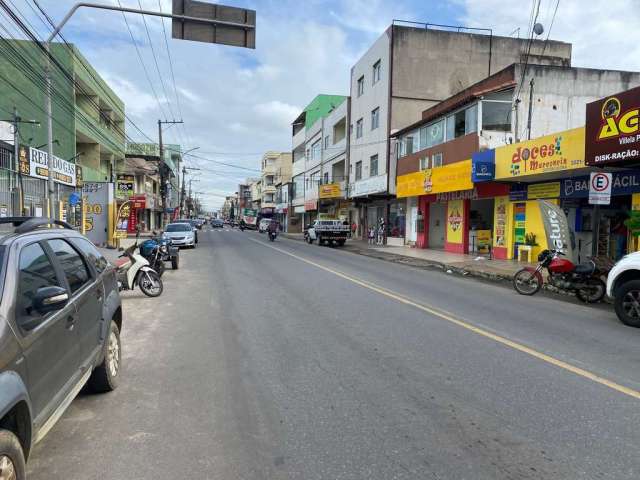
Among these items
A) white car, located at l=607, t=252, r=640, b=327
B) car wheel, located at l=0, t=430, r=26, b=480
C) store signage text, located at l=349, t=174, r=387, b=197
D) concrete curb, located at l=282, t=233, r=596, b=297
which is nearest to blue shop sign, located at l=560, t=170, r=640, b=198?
concrete curb, located at l=282, t=233, r=596, b=297

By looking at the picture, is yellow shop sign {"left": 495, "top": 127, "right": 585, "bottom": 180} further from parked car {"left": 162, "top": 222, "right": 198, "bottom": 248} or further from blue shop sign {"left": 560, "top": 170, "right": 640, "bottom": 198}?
parked car {"left": 162, "top": 222, "right": 198, "bottom": 248}

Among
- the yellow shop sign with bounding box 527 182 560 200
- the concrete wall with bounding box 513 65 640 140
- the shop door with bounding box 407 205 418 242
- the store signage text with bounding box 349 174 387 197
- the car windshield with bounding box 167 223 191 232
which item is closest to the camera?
the yellow shop sign with bounding box 527 182 560 200

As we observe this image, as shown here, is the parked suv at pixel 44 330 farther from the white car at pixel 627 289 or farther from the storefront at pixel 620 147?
the storefront at pixel 620 147

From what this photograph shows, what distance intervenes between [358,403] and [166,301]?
273 inches

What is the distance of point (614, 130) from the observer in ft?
42.2

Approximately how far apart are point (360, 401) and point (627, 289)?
626cm

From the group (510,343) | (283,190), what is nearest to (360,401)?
(510,343)

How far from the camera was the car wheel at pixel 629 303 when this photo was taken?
8.28 metres

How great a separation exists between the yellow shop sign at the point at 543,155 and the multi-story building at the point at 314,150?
25252 millimetres

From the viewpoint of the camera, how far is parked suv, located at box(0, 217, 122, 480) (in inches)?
103

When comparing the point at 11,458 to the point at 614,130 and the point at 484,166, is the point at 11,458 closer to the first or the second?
the point at 614,130

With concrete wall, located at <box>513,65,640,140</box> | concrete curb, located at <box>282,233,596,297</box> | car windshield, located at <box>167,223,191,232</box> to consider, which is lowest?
concrete curb, located at <box>282,233,596,297</box>

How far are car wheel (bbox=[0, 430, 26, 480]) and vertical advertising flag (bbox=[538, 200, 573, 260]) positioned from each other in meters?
11.6

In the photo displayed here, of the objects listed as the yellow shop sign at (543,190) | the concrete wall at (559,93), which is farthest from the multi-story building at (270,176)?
the yellow shop sign at (543,190)
